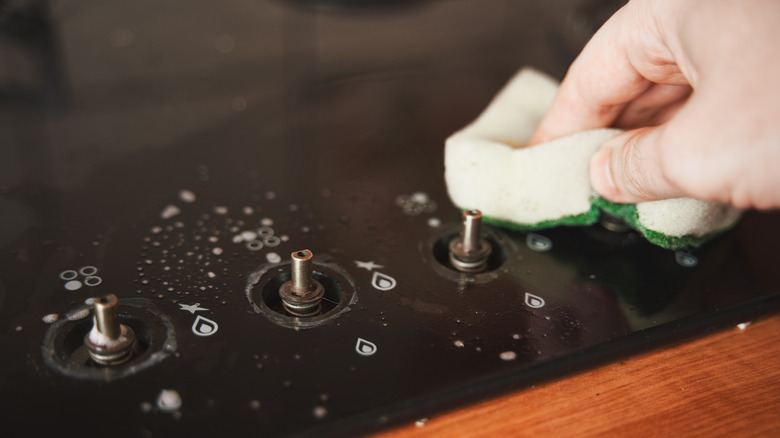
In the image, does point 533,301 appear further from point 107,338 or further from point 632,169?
point 107,338

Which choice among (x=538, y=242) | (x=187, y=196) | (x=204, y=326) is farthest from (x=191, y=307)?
(x=538, y=242)

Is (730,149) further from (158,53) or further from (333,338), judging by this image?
(158,53)

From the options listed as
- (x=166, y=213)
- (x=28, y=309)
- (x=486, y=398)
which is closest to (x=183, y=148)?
(x=166, y=213)

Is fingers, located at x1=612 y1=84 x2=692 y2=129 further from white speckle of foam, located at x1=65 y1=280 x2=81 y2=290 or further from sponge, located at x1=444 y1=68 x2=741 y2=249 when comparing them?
white speckle of foam, located at x1=65 y1=280 x2=81 y2=290

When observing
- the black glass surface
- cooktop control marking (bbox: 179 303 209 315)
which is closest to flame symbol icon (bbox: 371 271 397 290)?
the black glass surface

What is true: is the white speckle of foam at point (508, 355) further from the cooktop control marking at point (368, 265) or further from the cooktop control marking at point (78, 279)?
the cooktop control marking at point (78, 279)

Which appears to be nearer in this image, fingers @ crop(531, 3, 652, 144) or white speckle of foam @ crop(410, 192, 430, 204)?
fingers @ crop(531, 3, 652, 144)
